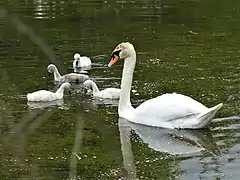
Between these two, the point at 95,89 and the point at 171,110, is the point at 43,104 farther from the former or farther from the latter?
the point at 171,110

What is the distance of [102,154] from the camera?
803cm

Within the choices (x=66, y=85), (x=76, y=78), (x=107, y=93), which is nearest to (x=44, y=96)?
(x=66, y=85)

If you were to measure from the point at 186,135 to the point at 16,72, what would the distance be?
5.64 m

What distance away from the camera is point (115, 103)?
11.6 meters

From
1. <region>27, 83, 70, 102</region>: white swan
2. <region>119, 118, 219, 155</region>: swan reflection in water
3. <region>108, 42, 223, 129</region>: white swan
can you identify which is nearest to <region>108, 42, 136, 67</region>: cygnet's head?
<region>108, 42, 223, 129</region>: white swan

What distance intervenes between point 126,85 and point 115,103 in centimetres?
96

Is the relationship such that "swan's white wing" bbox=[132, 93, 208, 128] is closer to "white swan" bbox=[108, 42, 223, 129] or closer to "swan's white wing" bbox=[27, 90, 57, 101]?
"white swan" bbox=[108, 42, 223, 129]

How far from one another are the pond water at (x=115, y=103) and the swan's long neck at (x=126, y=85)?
27 cm

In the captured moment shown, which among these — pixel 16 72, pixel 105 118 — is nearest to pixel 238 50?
pixel 16 72

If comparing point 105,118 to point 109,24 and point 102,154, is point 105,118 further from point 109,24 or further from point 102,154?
point 109,24

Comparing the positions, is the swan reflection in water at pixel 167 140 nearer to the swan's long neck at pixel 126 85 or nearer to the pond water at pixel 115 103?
the pond water at pixel 115 103

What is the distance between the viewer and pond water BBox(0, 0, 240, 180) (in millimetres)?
7207

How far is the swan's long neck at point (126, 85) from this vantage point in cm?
1038

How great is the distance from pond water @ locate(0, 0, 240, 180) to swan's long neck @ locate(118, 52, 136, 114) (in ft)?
0.87
